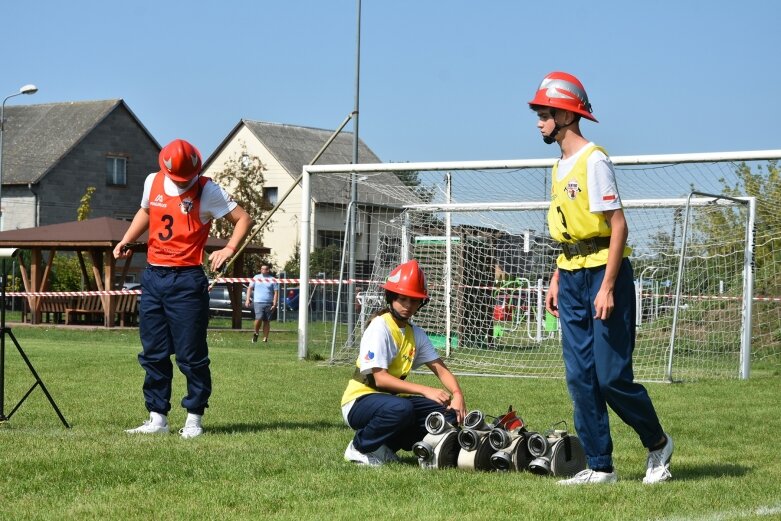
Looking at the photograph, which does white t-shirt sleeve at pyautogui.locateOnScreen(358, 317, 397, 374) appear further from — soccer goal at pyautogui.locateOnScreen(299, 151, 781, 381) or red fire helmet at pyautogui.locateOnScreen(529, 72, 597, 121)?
soccer goal at pyautogui.locateOnScreen(299, 151, 781, 381)

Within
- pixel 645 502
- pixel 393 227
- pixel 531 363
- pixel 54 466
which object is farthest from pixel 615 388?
pixel 393 227

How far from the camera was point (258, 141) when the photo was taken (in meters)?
60.8

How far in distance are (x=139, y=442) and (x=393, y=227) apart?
12.6 meters

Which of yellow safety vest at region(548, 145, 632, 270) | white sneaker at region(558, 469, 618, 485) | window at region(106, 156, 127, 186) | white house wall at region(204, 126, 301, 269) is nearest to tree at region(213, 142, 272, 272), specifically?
white house wall at region(204, 126, 301, 269)

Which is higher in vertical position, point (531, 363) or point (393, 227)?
point (393, 227)

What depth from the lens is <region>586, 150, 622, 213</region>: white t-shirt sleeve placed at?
6.11 m

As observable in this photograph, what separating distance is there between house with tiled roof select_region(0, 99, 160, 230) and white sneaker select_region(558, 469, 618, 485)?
2016 inches

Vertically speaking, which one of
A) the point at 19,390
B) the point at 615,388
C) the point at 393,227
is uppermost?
the point at 393,227

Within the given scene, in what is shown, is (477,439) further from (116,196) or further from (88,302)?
(116,196)

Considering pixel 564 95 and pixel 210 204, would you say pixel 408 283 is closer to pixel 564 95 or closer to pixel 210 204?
pixel 564 95

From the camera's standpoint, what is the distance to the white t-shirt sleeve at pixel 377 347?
6.89 meters

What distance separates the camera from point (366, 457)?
6898 mm

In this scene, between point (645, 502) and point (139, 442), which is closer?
point (645, 502)

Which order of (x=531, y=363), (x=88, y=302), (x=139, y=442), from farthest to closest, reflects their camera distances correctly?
1. (x=88, y=302)
2. (x=531, y=363)
3. (x=139, y=442)
